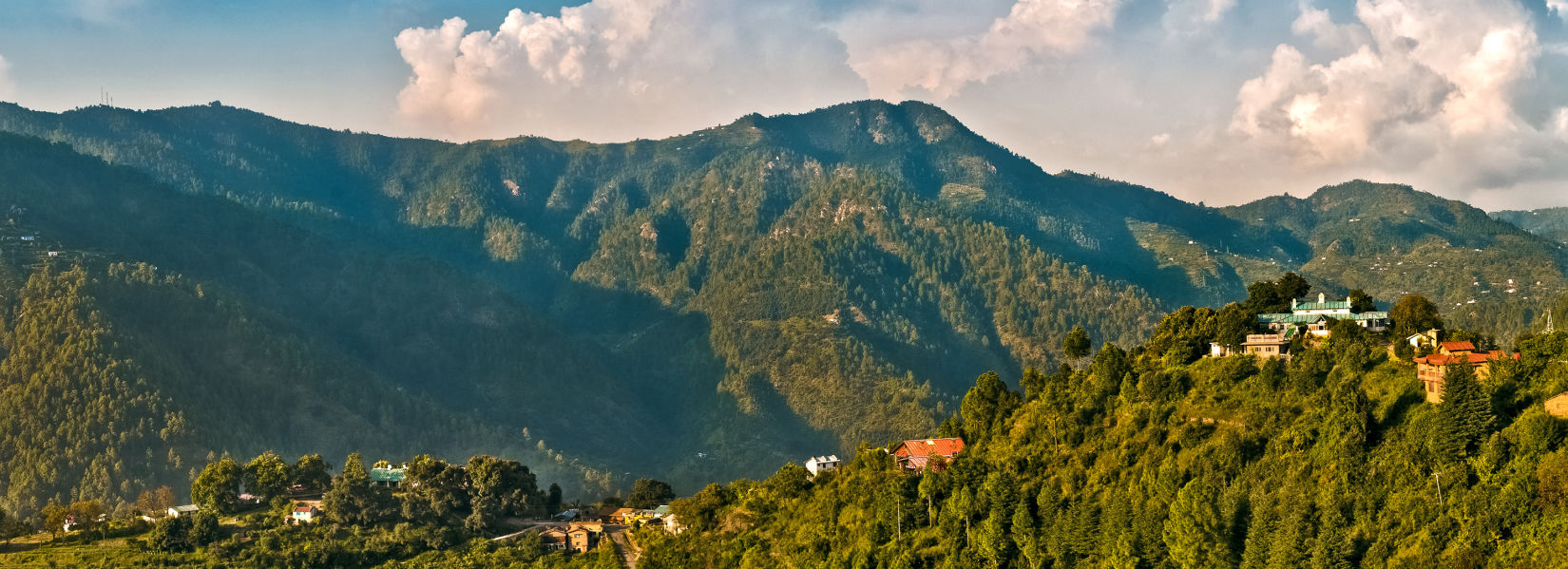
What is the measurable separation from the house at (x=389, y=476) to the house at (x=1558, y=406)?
9228 cm

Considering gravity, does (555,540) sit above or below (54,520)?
below

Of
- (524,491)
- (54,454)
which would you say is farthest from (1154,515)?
(54,454)

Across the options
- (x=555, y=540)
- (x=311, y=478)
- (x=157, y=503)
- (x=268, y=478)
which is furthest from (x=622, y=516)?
(x=157, y=503)

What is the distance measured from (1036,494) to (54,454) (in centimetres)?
12629

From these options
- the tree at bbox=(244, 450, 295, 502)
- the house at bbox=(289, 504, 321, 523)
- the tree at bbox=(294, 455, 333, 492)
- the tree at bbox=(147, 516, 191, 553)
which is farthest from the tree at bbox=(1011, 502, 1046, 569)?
the tree at bbox=(244, 450, 295, 502)

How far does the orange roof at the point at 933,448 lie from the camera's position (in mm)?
114875

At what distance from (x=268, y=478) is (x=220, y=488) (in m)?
3.85

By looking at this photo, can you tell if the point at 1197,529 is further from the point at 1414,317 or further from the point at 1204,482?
the point at 1414,317

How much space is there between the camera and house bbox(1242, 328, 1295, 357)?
103875 millimetres

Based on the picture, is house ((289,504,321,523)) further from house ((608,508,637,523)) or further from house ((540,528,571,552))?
house ((608,508,637,523))

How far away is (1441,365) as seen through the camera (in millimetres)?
87438

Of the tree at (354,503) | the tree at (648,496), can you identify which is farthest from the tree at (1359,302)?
the tree at (354,503)

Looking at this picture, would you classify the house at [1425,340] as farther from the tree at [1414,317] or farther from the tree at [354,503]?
the tree at [354,503]

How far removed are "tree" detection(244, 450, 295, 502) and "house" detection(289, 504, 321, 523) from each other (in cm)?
582
